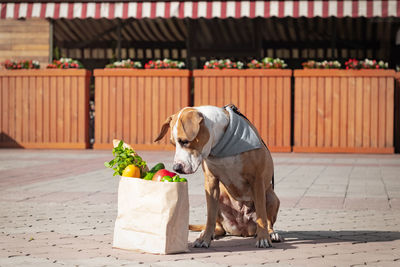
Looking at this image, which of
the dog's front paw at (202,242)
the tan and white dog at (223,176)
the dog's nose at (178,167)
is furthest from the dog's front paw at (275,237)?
the dog's nose at (178,167)

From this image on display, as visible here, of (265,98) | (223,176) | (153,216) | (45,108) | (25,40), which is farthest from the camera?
(25,40)

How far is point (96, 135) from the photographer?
47.6 ft

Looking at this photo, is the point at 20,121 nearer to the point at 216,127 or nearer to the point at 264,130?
the point at 264,130

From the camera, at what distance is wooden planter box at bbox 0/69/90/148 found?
47.6ft

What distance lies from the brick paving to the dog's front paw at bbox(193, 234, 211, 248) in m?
0.08

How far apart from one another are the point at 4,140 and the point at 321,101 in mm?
6323

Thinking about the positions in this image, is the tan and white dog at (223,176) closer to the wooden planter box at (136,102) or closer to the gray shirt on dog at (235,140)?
the gray shirt on dog at (235,140)

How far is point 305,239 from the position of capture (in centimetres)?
495

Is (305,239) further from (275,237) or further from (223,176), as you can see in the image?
(223,176)

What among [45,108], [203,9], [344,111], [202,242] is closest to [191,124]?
[202,242]

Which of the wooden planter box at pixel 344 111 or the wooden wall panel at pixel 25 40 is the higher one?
the wooden wall panel at pixel 25 40

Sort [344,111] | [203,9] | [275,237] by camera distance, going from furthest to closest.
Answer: [203,9], [344,111], [275,237]

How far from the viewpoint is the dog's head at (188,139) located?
4.22 m

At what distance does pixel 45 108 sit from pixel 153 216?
419 inches
